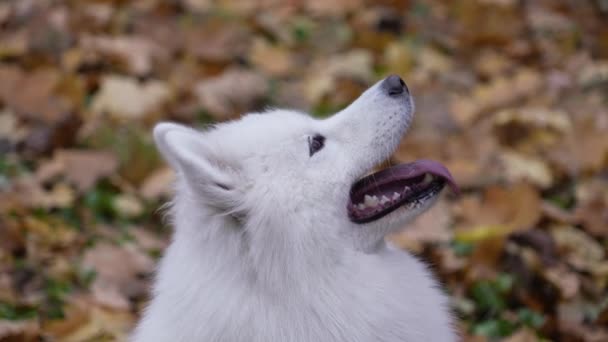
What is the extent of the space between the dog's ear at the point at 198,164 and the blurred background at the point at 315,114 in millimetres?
1528

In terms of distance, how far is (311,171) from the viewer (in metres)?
3.31

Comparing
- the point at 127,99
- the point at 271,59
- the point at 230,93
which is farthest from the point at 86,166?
the point at 271,59

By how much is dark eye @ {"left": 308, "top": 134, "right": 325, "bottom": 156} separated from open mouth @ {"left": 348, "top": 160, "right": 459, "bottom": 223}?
20 cm

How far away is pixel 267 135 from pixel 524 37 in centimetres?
524

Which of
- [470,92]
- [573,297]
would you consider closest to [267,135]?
[573,297]

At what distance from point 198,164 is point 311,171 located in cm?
50

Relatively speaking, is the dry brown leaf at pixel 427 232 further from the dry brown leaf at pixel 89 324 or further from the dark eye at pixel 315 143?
the dark eye at pixel 315 143

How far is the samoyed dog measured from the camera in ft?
10.3

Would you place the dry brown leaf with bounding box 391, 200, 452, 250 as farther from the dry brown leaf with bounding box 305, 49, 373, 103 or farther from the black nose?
the dry brown leaf with bounding box 305, 49, 373, 103

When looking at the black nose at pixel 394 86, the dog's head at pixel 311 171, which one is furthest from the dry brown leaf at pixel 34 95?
the black nose at pixel 394 86

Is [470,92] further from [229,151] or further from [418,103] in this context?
[229,151]

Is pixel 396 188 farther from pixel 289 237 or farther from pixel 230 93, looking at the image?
pixel 230 93

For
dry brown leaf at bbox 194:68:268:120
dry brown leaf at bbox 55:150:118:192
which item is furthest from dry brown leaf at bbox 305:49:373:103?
dry brown leaf at bbox 55:150:118:192

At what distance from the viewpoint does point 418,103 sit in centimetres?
664
